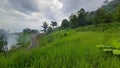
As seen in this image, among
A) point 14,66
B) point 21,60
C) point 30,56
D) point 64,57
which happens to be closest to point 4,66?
point 14,66

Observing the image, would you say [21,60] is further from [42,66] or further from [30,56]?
[42,66]

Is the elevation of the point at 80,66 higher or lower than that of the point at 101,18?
lower

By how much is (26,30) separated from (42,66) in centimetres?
12352

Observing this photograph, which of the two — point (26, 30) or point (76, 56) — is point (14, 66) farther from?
point (26, 30)

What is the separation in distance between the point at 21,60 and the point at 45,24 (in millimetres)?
110491

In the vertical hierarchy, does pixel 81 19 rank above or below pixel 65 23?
above

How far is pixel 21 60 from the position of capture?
5301 mm

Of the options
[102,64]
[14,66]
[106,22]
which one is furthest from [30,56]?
[106,22]

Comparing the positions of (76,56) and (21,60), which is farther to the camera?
(76,56)

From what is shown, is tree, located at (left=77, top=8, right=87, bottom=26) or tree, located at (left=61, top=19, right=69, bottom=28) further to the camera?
tree, located at (left=61, top=19, right=69, bottom=28)

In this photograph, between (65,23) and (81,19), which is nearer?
(81,19)

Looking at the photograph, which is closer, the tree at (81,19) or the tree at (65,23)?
the tree at (81,19)

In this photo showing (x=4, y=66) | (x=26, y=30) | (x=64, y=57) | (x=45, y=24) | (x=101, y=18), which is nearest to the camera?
(x=4, y=66)

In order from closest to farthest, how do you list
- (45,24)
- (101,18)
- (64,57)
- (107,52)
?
(64,57) < (107,52) < (101,18) < (45,24)
